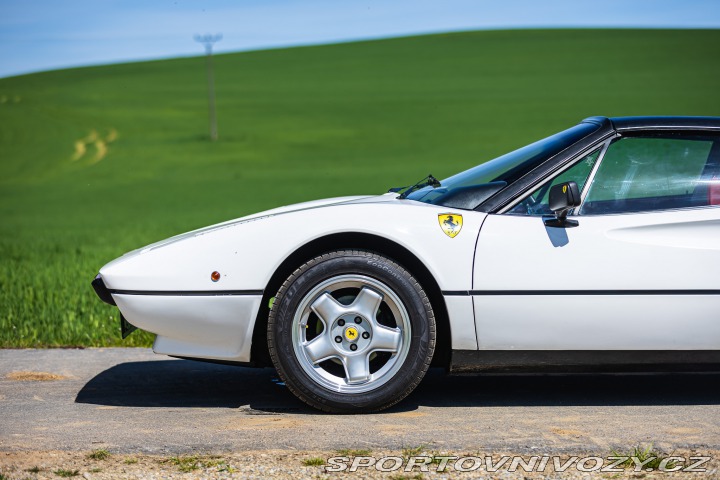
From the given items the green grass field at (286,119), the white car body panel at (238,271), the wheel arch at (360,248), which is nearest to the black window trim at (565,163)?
the white car body panel at (238,271)

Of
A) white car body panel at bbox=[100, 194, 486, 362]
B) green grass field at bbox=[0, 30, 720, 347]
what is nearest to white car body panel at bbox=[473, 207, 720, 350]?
white car body panel at bbox=[100, 194, 486, 362]

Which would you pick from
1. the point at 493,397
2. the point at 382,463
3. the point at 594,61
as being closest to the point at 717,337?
the point at 493,397

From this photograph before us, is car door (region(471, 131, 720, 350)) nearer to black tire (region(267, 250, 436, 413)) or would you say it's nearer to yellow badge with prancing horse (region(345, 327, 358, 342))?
black tire (region(267, 250, 436, 413))

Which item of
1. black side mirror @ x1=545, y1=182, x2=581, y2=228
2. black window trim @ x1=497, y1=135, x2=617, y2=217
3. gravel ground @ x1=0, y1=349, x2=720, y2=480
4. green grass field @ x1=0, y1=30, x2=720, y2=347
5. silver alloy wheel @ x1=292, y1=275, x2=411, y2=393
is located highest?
green grass field @ x1=0, y1=30, x2=720, y2=347

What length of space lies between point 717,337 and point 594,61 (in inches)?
2700

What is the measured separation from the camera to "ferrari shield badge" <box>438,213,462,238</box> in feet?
14.0

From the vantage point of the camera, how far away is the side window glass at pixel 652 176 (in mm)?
4379

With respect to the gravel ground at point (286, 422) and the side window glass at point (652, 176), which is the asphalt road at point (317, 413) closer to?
the gravel ground at point (286, 422)

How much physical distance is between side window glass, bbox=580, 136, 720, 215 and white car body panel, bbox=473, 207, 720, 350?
17 cm

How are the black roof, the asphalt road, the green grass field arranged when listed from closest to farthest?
the asphalt road
the black roof
the green grass field

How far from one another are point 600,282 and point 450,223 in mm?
741

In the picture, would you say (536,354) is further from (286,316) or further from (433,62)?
(433,62)

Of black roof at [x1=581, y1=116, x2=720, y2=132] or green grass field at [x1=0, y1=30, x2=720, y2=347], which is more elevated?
green grass field at [x1=0, y1=30, x2=720, y2=347]

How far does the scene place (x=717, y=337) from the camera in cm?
425
